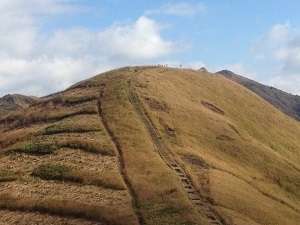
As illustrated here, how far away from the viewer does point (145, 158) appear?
309 ft

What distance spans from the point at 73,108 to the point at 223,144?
3048 cm

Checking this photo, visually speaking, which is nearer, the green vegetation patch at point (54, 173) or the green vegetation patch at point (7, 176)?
the green vegetation patch at point (54, 173)

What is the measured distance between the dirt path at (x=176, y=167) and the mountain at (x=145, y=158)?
0.63ft

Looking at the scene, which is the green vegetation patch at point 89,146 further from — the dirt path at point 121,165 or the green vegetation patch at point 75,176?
the green vegetation patch at point 75,176

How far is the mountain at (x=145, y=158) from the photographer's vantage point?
263ft

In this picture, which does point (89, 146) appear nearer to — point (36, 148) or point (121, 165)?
point (121, 165)

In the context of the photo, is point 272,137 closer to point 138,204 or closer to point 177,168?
point 177,168

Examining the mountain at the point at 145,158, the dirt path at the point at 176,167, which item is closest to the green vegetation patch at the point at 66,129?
the mountain at the point at 145,158

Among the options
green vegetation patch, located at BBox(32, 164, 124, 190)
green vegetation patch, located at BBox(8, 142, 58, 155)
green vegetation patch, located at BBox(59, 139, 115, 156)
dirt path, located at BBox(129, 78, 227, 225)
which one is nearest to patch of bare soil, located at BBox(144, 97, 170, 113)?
dirt path, located at BBox(129, 78, 227, 225)

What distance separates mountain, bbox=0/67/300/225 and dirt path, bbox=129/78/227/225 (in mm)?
192

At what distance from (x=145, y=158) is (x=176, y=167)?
5.14 m

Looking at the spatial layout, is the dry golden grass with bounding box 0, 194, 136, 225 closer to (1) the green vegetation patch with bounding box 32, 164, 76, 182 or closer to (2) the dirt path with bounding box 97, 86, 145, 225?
(2) the dirt path with bounding box 97, 86, 145, 225

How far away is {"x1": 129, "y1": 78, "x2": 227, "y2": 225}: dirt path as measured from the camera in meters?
79.8

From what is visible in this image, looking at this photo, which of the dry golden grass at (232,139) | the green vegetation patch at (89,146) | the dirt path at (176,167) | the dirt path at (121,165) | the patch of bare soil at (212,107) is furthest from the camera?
the patch of bare soil at (212,107)
